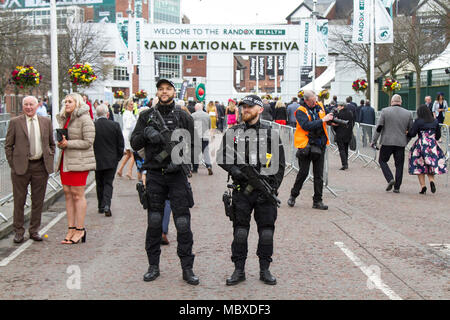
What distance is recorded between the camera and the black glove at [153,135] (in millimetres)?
5910

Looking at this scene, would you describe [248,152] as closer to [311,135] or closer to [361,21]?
[311,135]

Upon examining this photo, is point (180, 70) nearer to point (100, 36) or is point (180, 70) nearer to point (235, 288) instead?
point (100, 36)

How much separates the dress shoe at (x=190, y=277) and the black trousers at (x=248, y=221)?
42 centimetres

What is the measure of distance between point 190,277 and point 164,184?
3.06ft

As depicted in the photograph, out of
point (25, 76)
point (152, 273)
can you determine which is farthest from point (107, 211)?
point (25, 76)

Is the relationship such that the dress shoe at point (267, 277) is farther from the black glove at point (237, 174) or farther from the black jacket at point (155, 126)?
the black jacket at point (155, 126)

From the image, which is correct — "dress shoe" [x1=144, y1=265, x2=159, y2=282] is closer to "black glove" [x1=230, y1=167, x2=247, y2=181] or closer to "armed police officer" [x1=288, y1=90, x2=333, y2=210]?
"black glove" [x1=230, y1=167, x2=247, y2=181]

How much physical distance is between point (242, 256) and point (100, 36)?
4982 cm

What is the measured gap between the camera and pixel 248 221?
5.98 m

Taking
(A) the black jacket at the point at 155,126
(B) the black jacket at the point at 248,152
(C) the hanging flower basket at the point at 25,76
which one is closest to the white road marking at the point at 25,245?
(A) the black jacket at the point at 155,126

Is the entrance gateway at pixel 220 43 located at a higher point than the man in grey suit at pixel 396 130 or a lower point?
higher

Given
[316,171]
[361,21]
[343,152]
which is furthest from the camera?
[361,21]

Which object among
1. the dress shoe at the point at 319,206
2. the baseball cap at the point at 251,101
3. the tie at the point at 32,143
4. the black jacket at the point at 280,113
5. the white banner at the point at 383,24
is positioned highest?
the white banner at the point at 383,24

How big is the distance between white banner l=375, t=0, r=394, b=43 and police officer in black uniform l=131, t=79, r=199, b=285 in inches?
761
